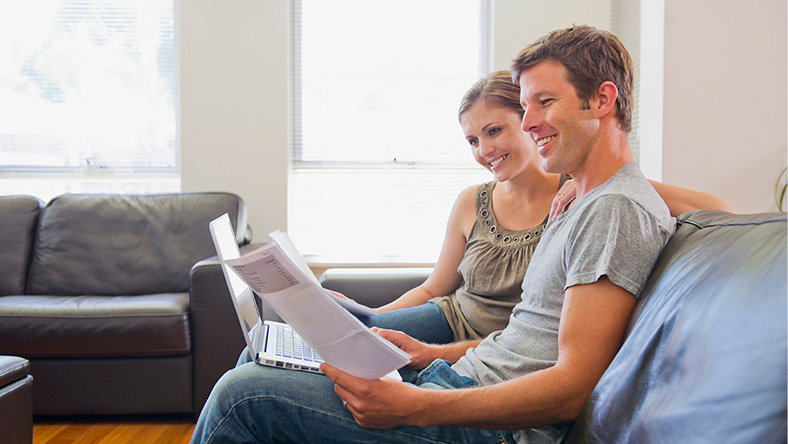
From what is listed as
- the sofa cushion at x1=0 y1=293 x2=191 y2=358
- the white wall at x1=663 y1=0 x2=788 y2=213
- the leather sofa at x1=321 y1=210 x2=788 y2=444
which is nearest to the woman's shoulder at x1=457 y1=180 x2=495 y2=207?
the leather sofa at x1=321 y1=210 x2=788 y2=444

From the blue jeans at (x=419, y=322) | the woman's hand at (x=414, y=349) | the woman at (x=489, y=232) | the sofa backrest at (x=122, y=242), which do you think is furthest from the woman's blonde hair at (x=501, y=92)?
Answer: the sofa backrest at (x=122, y=242)

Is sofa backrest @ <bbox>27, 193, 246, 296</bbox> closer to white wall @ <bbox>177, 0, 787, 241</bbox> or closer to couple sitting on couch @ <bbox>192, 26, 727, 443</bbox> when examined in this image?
white wall @ <bbox>177, 0, 787, 241</bbox>

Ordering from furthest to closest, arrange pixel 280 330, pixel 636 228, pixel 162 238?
pixel 162 238 < pixel 280 330 < pixel 636 228

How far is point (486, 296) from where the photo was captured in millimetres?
1523

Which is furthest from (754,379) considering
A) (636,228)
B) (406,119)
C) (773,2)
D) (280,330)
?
(406,119)

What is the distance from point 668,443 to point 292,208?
3045mm

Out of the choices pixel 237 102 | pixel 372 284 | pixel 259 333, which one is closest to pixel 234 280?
pixel 259 333

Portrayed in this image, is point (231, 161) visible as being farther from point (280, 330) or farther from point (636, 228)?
point (636, 228)

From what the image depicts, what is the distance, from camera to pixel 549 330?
1.00 meters

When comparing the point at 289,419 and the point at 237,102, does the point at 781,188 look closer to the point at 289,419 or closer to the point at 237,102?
the point at 289,419

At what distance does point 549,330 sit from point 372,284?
1133 millimetres

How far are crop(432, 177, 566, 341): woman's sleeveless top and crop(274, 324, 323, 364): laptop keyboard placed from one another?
0.47 m

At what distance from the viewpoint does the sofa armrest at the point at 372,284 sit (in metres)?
2.05

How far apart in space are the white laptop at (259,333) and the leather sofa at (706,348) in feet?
1.68
